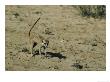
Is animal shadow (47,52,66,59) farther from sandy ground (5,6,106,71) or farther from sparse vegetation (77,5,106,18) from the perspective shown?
sparse vegetation (77,5,106,18)

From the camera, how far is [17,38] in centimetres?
988

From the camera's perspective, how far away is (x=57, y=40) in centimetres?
984

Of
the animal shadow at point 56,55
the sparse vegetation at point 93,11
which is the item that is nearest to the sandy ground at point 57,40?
the animal shadow at point 56,55

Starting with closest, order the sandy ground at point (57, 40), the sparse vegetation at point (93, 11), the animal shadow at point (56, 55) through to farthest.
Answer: the sandy ground at point (57, 40)
the animal shadow at point (56, 55)
the sparse vegetation at point (93, 11)

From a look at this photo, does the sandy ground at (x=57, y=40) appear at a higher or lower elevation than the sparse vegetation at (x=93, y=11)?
lower

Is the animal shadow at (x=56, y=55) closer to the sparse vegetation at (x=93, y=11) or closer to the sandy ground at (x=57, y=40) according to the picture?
the sandy ground at (x=57, y=40)

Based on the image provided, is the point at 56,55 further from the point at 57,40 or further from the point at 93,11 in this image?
the point at 93,11

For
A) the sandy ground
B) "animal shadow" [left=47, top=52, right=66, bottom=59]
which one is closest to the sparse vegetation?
the sandy ground

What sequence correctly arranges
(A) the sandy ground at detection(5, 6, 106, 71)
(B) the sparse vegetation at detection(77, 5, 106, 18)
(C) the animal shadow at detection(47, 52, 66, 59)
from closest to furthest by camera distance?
1. (A) the sandy ground at detection(5, 6, 106, 71)
2. (C) the animal shadow at detection(47, 52, 66, 59)
3. (B) the sparse vegetation at detection(77, 5, 106, 18)

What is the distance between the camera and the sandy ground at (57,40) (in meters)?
8.59

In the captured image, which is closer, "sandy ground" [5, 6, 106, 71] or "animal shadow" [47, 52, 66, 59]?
"sandy ground" [5, 6, 106, 71]

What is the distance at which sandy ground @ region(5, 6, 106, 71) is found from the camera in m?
8.59

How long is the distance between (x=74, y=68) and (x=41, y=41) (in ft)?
3.47
